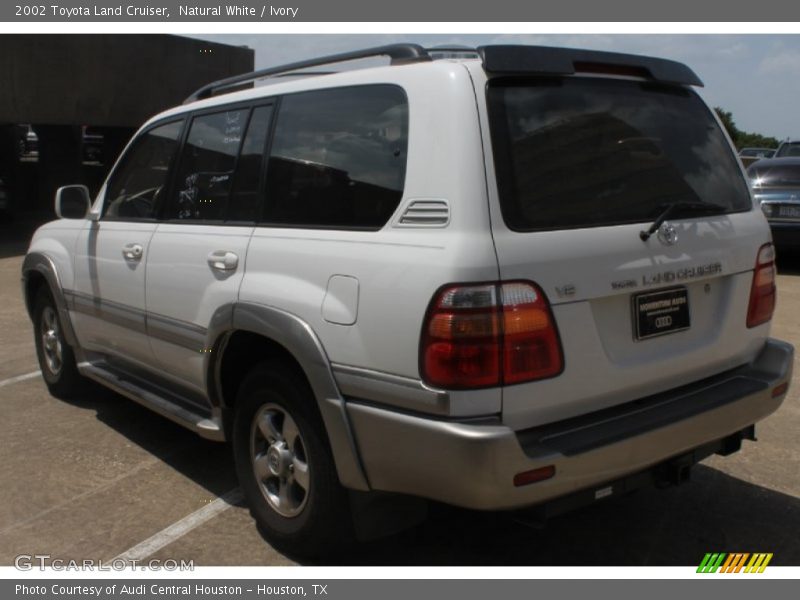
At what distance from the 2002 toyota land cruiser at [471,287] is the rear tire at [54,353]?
1869 millimetres

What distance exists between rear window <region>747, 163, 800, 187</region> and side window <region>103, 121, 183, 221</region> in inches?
380

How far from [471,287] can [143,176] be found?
273 centimetres

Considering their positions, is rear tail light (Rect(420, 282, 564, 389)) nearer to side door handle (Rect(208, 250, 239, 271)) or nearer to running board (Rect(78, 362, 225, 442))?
side door handle (Rect(208, 250, 239, 271))

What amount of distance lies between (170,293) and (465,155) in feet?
6.20

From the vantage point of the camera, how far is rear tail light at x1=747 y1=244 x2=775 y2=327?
140 inches

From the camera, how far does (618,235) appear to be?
3.05 meters

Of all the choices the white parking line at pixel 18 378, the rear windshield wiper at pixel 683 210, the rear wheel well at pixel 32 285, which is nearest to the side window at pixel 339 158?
the rear windshield wiper at pixel 683 210

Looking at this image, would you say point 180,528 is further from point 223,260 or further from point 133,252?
point 133,252

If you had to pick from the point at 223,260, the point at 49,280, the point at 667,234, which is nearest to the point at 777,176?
the point at 667,234

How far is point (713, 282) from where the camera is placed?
3.38 m

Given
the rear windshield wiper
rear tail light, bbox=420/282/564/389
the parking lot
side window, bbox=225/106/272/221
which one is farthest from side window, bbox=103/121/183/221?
the rear windshield wiper

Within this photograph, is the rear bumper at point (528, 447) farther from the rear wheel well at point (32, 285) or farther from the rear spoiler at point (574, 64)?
the rear wheel well at point (32, 285)

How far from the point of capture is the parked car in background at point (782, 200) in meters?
11.4

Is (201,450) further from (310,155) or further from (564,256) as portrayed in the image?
(564,256)
